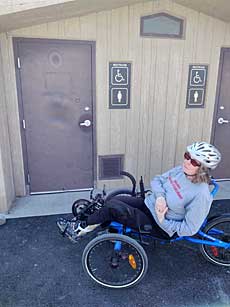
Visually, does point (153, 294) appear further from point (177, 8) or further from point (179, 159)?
point (177, 8)

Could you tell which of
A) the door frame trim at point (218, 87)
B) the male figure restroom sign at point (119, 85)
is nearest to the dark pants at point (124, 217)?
the male figure restroom sign at point (119, 85)

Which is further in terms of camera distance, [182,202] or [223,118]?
[223,118]

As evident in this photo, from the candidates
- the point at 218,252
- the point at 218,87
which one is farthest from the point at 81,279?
the point at 218,87

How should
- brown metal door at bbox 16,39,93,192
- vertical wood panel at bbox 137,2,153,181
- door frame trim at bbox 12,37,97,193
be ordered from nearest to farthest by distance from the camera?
door frame trim at bbox 12,37,97,193, brown metal door at bbox 16,39,93,192, vertical wood panel at bbox 137,2,153,181

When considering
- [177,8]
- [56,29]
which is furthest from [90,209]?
[177,8]

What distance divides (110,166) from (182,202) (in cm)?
161

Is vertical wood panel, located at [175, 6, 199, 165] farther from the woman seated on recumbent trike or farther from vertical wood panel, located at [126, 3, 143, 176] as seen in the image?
the woman seated on recumbent trike

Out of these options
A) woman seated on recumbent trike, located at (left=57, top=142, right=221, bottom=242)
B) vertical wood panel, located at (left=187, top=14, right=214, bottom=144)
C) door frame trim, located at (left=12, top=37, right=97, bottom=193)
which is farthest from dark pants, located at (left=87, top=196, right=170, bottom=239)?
vertical wood panel, located at (left=187, top=14, right=214, bottom=144)

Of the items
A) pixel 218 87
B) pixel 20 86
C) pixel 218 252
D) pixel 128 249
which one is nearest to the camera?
pixel 128 249

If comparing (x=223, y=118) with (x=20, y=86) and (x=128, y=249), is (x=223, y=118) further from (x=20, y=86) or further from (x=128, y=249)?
(x=20, y=86)

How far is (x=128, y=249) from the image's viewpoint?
185 centimetres

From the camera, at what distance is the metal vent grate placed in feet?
10.6

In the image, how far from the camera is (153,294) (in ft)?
6.04

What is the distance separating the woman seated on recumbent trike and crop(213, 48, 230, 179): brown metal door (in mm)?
1680
